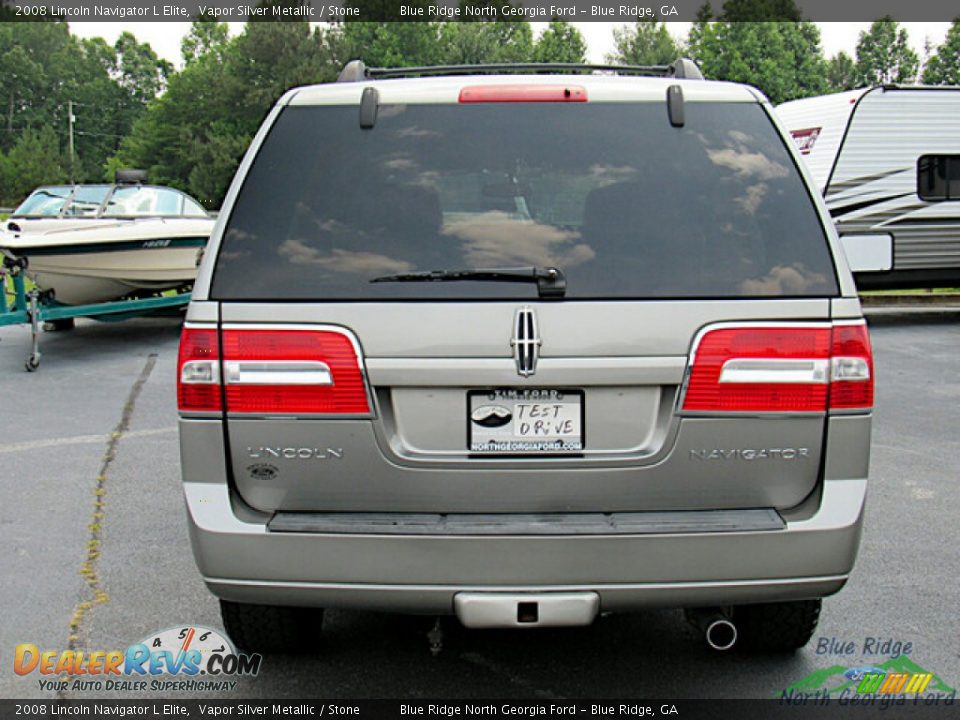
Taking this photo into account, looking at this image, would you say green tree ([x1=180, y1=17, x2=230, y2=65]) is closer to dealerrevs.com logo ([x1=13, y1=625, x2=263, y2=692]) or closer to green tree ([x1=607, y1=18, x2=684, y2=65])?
green tree ([x1=607, y1=18, x2=684, y2=65])

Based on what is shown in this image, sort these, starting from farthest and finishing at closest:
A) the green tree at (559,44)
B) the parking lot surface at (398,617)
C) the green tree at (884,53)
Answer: the green tree at (559,44) < the green tree at (884,53) < the parking lot surface at (398,617)

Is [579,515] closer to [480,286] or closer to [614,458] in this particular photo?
[614,458]

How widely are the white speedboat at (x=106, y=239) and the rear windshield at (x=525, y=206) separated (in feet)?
30.0

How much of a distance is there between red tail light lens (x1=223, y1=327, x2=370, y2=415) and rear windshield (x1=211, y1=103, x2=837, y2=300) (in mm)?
117

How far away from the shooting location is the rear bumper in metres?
2.97

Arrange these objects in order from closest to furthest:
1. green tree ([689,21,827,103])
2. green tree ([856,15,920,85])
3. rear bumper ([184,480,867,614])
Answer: rear bumper ([184,480,867,614]) → green tree ([689,21,827,103]) → green tree ([856,15,920,85])

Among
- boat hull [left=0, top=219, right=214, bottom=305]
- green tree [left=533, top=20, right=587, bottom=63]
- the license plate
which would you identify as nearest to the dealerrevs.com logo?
the license plate

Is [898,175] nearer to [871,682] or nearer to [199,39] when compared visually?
[871,682]

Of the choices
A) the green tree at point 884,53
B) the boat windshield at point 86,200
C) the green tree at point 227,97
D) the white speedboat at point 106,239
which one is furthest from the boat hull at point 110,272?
the green tree at point 884,53

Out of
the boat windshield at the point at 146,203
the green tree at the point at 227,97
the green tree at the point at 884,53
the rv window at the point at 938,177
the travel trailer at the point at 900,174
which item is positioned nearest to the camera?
the boat windshield at the point at 146,203

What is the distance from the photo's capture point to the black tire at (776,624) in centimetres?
372

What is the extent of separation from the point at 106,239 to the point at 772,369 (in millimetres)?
10670

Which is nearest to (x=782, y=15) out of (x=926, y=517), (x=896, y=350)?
(x=896, y=350)

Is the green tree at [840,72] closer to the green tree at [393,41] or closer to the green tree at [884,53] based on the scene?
the green tree at [884,53]
